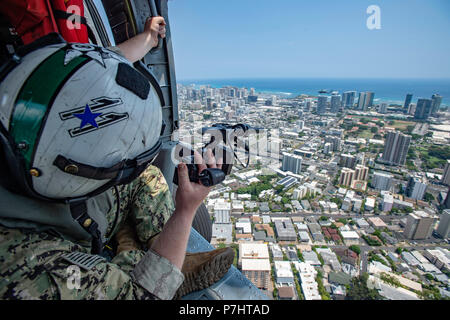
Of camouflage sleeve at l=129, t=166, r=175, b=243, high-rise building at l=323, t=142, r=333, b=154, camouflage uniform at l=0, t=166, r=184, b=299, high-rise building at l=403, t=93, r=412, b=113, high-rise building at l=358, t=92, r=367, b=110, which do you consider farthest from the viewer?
high-rise building at l=358, t=92, r=367, b=110

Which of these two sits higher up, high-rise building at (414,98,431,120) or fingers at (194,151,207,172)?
fingers at (194,151,207,172)

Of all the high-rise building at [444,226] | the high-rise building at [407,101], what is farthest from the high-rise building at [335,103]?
the high-rise building at [444,226]

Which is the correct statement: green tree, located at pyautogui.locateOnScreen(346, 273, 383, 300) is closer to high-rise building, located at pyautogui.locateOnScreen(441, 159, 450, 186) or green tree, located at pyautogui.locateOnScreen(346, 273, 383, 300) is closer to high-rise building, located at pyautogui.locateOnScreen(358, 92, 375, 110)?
high-rise building, located at pyautogui.locateOnScreen(441, 159, 450, 186)

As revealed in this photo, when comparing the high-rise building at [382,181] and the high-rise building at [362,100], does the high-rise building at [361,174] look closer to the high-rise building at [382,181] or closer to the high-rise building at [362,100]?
the high-rise building at [382,181]

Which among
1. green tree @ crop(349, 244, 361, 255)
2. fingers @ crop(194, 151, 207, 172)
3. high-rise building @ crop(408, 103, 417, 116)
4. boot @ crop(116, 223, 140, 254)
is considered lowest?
green tree @ crop(349, 244, 361, 255)

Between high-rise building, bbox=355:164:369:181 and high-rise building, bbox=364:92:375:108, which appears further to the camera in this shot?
high-rise building, bbox=364:92:375:108

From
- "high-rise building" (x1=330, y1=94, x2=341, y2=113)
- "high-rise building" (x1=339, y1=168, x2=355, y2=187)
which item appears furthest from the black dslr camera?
"high-rise building" (x1=330, y1=94, x2=341, y2=113)

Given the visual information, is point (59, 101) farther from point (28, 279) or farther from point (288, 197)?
point (288, 197)

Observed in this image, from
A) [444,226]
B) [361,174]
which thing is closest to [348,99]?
[361,174]
